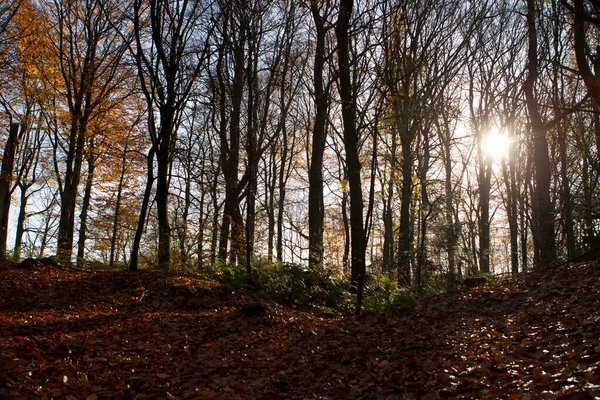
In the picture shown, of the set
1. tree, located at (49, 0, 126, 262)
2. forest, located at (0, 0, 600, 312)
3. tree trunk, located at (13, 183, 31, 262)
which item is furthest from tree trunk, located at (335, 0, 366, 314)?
tree trunk, located at (13, 183, 31, 262)

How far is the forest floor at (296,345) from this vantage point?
13.3 feet

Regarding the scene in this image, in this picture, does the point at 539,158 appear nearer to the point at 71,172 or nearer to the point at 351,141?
Result: the point at 351,141

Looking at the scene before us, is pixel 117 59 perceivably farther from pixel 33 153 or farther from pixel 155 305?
pixel 155 305

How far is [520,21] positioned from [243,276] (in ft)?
50.8

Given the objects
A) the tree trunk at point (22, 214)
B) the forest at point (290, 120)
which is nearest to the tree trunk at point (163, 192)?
the forest at point (290, 120)

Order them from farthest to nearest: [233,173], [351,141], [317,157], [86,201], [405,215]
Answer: [86,201] < [405,215] < [317,157] < [233,173] < [351,141]

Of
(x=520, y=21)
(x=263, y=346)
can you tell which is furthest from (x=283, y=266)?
(x=520, y=21)

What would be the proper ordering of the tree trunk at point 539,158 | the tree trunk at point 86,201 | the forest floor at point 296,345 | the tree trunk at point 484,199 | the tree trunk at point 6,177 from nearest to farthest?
1. the forest floor at point 296,345
2. the tree trunk at point 539,158
3. the tree trunk at point 6,177
4. the tree trunk at point 86,201
5. the tree trunk at point 484,199

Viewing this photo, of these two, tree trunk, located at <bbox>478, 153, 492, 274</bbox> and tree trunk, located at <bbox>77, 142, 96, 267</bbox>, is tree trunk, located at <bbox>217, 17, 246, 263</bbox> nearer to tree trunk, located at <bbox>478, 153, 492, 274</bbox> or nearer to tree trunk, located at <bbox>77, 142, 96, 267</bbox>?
tree trunk, located at <bbox>77, 142, 96, 267</bbox>

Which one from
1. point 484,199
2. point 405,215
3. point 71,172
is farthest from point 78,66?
point 484,199

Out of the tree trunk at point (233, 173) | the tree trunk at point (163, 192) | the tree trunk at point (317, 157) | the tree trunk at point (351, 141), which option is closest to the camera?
the tree trunk at point (351, 141)

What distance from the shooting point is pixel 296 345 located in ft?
20.4

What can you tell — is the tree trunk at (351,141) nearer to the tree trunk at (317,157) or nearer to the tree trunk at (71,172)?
the tree trunk at (317,157)

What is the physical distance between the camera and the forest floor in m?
4.04
